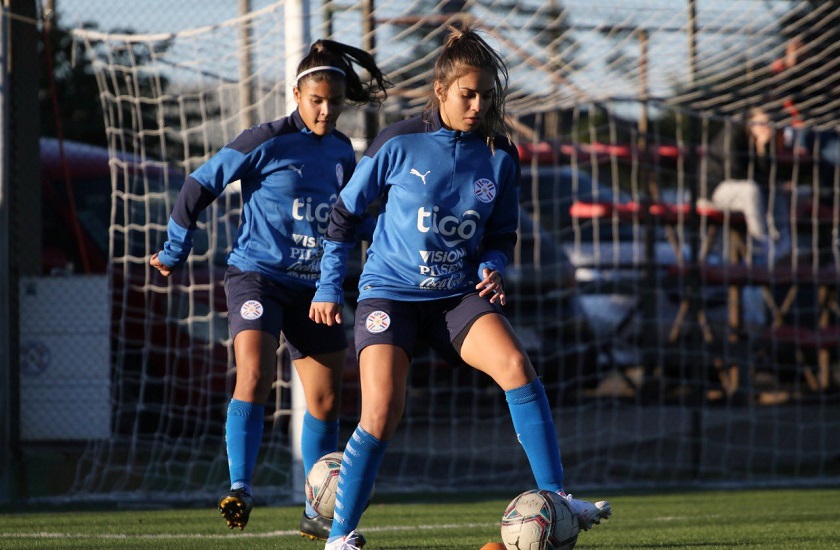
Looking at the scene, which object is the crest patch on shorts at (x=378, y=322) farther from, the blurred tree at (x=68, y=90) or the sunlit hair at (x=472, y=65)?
the blurred tree at (x=68, y=90)

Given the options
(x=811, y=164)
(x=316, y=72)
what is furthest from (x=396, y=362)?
(x=811, y=164)

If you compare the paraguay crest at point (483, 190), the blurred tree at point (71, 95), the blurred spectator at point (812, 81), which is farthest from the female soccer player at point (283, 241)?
the blurred tree at point (71, 95)

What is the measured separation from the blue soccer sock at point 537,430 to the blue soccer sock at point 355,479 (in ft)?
1.49

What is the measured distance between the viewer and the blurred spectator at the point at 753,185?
10.2 meters

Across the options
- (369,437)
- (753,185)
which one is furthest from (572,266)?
(369,437)

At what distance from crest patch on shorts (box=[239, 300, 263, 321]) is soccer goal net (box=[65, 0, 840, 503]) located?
2.28 metres

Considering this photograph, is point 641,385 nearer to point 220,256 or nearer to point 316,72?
point 220,256

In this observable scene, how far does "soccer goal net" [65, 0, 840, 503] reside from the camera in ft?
25.8

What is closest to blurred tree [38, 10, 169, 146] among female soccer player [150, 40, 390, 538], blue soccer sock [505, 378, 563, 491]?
female soccer player [150, 40, 390, 538]

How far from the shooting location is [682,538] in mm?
4984

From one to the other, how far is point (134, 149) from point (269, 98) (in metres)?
0.97

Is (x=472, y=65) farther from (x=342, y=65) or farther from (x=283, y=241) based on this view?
(x=283, y=241)

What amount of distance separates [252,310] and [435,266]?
1.08 meters

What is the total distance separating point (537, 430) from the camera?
390 centimetres
